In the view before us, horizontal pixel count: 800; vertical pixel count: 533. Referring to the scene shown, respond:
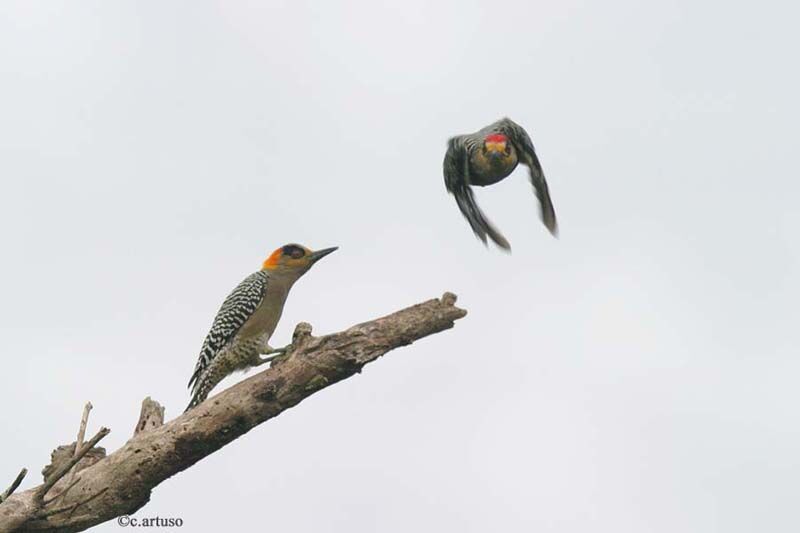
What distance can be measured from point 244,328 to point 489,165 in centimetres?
299

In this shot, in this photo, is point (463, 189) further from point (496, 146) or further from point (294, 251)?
point (294, 251)

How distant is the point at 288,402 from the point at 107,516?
154 cm

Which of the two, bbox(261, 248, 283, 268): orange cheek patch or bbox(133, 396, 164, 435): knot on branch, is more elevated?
bbox(261, 248, 283, 268): orange cheek patch

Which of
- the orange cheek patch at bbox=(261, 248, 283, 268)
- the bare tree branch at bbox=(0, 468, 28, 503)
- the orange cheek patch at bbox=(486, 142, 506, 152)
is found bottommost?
the bare tree branch at bbox=(0, 468, 28, 503)

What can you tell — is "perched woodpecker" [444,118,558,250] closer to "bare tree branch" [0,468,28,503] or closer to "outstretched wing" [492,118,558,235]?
"outstretched wing" [492,118,558,235]

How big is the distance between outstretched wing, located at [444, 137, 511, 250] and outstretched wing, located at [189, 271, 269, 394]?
7.48 feet

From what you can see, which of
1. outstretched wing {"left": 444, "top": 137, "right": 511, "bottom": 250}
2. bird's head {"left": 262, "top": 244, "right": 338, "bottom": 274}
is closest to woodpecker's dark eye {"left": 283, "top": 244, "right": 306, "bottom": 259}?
bird's head {"left": 262, "top": 244, "right": 338, "bottom": 274}

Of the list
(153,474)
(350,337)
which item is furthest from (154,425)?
(350,337)

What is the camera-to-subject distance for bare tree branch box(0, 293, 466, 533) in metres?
8.09

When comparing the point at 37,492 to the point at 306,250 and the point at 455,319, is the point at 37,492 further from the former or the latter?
the point at 306,250

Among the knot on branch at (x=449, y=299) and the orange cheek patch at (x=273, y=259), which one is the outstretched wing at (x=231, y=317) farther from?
the knot on branch at (x=449, y=299)

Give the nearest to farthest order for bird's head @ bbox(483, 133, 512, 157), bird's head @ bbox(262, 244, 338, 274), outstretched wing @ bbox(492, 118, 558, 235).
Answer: bird's head @ bbox(483, 133, 512, 157)
outstretched wing @ bbox(492, 118, 558, 235)
bird's head @ bbox(262, 244, 338, 274)

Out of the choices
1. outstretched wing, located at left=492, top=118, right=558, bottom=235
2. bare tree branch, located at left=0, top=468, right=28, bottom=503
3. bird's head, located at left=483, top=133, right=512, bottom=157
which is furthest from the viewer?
outstretched wing, located at left=492, top=118, right=558, bottom=235

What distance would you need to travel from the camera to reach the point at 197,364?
11.6m
